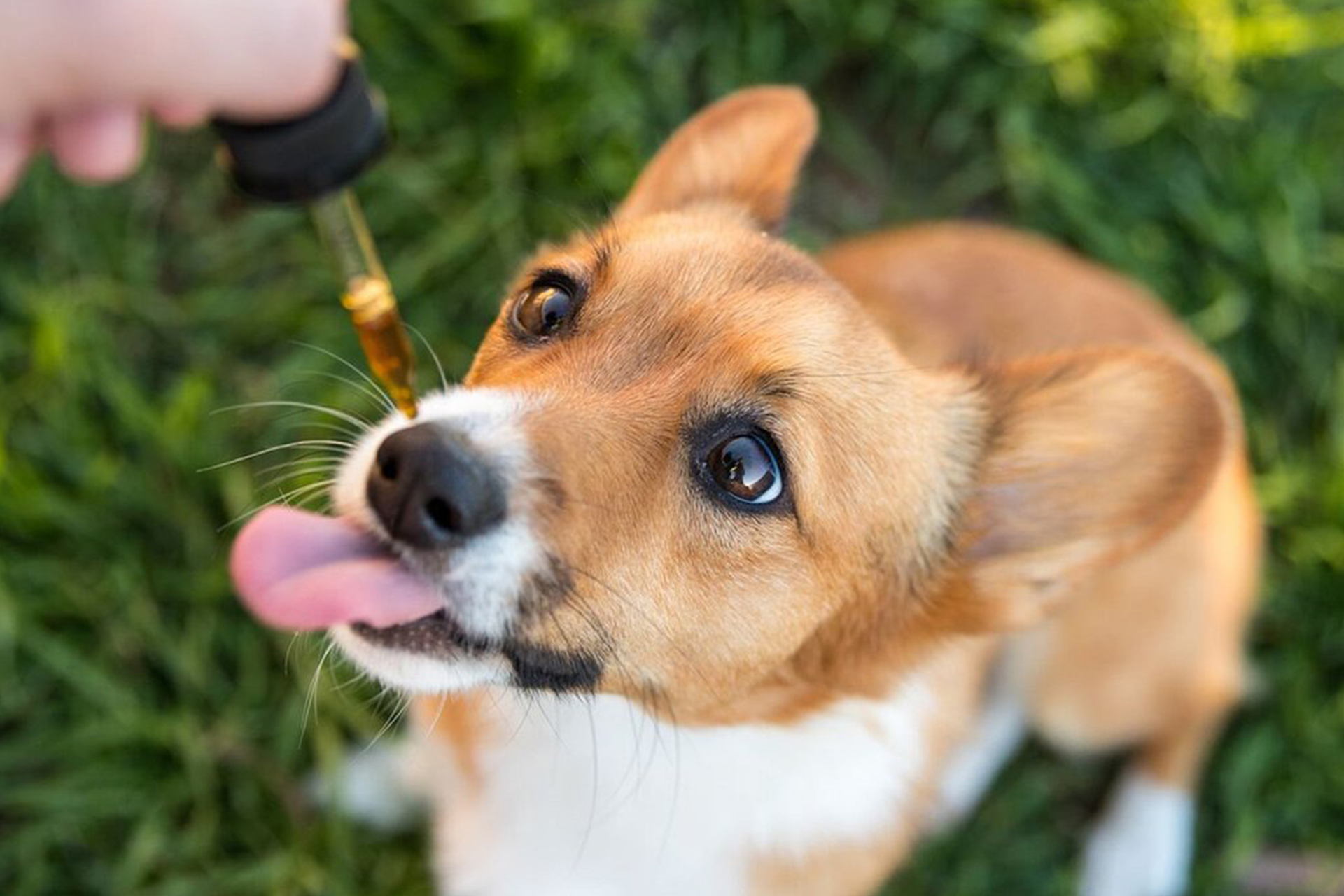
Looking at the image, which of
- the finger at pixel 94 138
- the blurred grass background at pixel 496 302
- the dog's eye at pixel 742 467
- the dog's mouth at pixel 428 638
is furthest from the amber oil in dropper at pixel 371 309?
the blurred grass background at pixel 496 302

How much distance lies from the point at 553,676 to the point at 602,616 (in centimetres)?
17

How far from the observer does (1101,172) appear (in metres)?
5.00

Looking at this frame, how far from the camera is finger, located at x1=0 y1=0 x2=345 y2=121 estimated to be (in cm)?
230

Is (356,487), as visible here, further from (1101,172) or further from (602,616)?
(1101,172)

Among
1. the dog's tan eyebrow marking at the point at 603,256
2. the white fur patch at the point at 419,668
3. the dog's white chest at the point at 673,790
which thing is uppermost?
the dog's tan eyebrow marking at the point at 603,256

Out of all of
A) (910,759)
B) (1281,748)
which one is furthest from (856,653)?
(1281,748)

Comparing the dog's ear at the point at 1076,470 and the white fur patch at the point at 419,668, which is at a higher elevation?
the white fur patch at the point at 419,668

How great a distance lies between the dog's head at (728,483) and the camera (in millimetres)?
2207

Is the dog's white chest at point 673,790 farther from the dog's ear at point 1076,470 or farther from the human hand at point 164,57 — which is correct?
the human hand at point 164,57

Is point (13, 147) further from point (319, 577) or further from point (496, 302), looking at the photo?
point (496, 302)

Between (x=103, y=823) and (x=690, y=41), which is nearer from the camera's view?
(x=103, y=823)

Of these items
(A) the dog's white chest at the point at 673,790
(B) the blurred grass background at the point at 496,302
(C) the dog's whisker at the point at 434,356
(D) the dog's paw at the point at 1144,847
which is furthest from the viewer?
(D) the dog's paw at the point at 1144,847

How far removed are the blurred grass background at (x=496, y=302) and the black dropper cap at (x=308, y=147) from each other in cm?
156

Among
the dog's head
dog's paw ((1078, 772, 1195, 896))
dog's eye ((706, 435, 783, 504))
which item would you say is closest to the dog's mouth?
the dog's head
